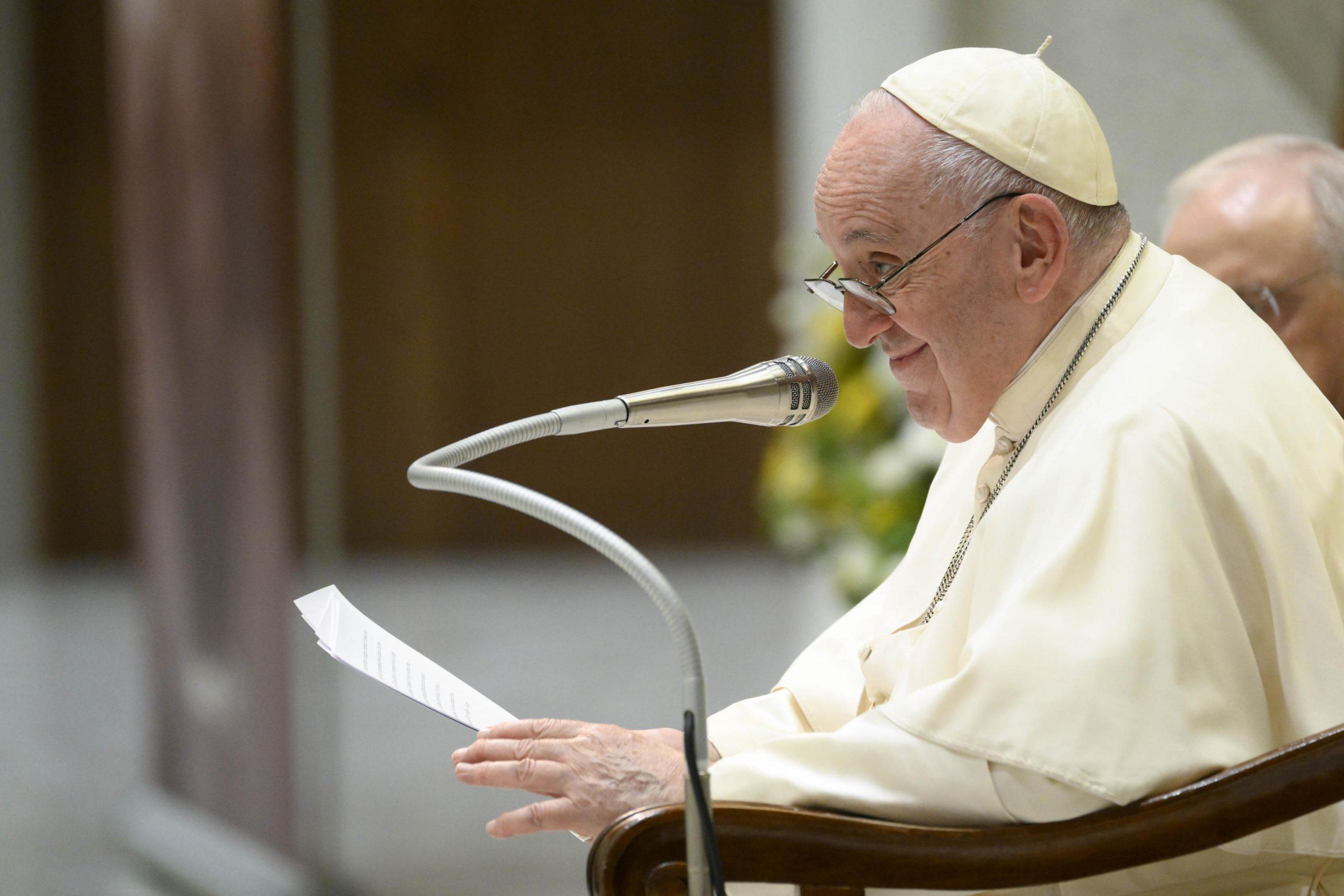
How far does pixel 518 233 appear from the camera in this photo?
916 cm

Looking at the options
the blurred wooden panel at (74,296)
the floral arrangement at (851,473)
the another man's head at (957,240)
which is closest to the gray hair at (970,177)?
the another man's head at (957,240)

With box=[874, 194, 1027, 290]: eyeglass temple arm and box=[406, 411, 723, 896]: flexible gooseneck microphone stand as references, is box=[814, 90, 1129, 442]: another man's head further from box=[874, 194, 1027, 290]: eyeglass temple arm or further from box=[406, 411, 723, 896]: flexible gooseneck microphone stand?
box=[406, 411, 723, 896]: flexible gooseneck microphone stand

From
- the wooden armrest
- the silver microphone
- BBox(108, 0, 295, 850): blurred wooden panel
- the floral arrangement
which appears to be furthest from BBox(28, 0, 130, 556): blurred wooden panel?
the wooden armrest

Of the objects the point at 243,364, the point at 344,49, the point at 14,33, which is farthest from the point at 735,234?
the point at 243,364

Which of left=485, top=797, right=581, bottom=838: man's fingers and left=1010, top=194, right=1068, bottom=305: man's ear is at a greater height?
left=1010, top=194, right=1068, bottom=305: man's ear

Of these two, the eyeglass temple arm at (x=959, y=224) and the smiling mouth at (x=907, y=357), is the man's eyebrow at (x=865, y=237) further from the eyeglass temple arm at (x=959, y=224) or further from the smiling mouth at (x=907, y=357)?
the smiling mouth at (x=907, y=357)

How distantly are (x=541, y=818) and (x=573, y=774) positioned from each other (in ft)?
0.19

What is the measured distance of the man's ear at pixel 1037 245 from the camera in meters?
1.68

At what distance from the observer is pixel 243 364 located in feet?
14.0

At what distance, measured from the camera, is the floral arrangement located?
339cm

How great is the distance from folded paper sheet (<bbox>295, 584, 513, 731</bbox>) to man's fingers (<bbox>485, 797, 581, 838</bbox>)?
11cm

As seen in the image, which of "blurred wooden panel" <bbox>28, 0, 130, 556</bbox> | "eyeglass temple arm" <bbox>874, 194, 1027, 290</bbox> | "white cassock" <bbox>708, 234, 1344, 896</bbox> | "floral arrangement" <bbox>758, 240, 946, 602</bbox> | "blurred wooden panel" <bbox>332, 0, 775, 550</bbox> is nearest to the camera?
"white cassock" <bbox>708, 234, 1344, 896</bbox>

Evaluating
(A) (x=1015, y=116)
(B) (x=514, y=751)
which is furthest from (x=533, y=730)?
(A) (x=1015, y=116)

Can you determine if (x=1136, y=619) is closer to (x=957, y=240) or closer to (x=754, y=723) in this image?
(x=957, y=240)
